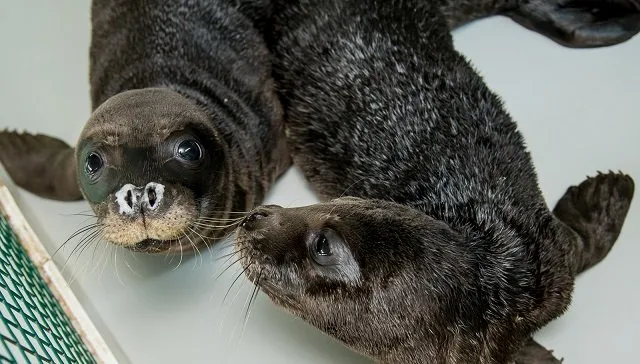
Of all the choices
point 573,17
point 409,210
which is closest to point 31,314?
point 409,210

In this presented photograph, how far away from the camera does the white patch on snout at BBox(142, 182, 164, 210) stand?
2676 millimetres

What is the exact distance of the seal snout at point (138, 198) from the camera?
2676 millimetres

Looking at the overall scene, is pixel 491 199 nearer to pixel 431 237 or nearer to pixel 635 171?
pixel 431 237

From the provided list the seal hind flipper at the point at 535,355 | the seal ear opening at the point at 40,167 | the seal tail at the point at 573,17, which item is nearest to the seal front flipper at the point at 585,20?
the seal tail at the point at 573,17

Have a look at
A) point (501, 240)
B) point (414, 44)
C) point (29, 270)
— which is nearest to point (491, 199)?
point (501, 240)

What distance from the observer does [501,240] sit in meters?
3.03

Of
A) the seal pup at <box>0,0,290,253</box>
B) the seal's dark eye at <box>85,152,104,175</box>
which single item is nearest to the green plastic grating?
the seal pup at <box>0,0,290,253</box>

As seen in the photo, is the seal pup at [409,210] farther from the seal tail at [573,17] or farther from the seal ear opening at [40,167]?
the seal ear opening at [40,167]

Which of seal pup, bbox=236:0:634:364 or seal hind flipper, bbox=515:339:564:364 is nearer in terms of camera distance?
seal pup, bbox=236:0:634:364

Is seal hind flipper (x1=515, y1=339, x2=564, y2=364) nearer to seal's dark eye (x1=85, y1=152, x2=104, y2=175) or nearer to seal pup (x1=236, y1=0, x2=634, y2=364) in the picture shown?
seal pup (x1=236, y1=0, x2=634, y2=364)

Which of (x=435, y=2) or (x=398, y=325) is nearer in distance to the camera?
(x=398, y=325)

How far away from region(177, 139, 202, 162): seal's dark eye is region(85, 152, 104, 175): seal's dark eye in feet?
1.00

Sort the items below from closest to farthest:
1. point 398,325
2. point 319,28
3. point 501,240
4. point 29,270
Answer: point 398,325
point 501,240
point 29,270
point 319,28

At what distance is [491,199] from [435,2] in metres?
1.25
